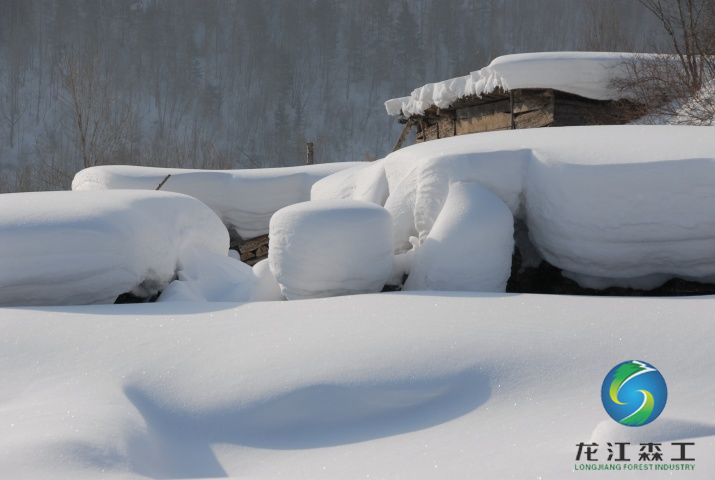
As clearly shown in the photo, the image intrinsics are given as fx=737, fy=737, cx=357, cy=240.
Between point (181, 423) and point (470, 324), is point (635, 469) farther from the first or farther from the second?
point (181, 423)

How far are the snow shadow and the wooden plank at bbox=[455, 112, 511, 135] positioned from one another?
590cm

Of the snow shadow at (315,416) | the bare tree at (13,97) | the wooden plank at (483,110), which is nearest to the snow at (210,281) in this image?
the snow shadow at (315,416)

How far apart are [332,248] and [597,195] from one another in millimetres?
1314

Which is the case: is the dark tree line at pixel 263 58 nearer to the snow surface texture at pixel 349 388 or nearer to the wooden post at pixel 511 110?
the wooden post at pixel 511 110

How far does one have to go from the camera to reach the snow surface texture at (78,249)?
362 centimetres

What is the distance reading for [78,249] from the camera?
12.0 feet

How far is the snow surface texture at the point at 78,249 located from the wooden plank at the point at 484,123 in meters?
4.92

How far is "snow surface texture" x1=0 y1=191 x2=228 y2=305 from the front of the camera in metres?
3.62

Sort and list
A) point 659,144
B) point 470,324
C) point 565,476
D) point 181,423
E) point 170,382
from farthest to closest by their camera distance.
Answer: point 659,144 < point 470,324 < point 170,382 < point 181,423 < point 565,476

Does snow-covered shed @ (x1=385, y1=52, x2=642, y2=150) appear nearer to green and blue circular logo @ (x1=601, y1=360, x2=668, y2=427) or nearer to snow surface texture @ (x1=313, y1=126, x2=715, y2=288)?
snow surface texture @ (x1=313, y1=126, x2=715, y2=288)

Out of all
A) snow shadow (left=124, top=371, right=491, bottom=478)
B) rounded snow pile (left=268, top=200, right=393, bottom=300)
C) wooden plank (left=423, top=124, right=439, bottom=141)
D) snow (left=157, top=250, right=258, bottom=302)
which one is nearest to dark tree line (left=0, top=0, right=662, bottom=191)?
wooden plank (left=423, top=124, right=439, bottom=141)

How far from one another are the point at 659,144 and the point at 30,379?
10.1 ft

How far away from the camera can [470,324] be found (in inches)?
112

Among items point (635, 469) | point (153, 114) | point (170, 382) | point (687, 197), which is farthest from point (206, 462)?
point (153, 114)
